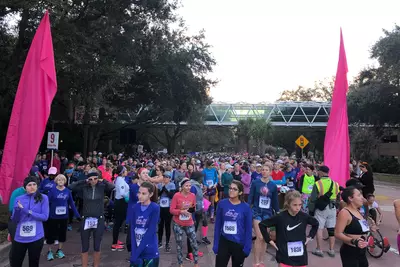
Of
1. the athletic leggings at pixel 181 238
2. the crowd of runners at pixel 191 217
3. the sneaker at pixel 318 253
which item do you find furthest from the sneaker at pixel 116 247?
the sneaker at pixel 318 253

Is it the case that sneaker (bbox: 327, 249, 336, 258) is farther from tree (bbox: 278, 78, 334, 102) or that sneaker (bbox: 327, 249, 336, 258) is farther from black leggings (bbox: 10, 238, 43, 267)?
tree (bbox: 278, 78, 334, 102)

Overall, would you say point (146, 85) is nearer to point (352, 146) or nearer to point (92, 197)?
point (92, 197)

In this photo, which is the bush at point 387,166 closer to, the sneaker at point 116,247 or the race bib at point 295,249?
the sneaker at point 116,247

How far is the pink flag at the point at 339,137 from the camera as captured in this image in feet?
26.8

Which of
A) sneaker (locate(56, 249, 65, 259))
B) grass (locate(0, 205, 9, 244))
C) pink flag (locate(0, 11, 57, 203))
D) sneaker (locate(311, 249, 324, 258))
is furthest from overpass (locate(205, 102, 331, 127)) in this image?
sneaker (locate(56, 249, 65, 259))

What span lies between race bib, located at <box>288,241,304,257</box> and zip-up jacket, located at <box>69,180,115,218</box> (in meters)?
3.36

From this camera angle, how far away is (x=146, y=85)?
24328 millimetres

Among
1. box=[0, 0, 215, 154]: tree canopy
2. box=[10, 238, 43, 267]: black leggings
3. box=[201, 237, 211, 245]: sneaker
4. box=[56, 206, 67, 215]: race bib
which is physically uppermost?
box=[0, 0, 215, 154]: tree canopy

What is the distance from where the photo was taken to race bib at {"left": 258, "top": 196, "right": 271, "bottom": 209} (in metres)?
6.61

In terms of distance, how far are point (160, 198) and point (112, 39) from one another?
32.5 ft

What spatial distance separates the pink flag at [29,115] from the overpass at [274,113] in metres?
49.2

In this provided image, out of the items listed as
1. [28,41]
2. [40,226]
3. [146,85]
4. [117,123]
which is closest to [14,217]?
[40,226]

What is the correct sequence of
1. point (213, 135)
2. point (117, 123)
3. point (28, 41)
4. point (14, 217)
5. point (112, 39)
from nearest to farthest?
point (14, 217) → point (28, 41) → point (112, 39) → point (117, 123) → point (213, 135)

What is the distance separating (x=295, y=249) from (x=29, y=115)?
5.57m
